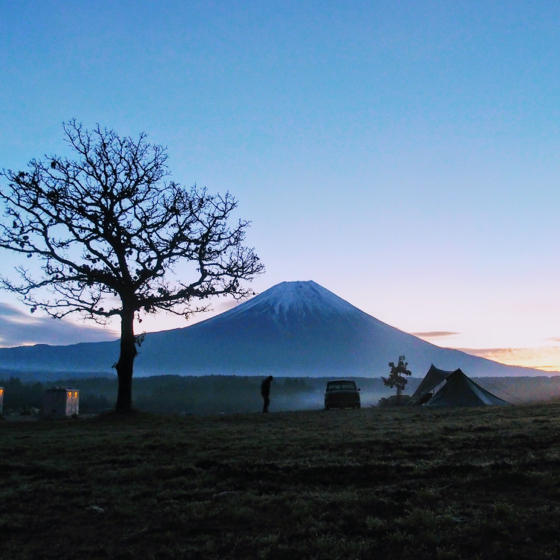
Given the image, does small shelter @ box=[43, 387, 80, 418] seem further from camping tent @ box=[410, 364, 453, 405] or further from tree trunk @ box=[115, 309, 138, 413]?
camping tent @ box=[410, 364, 453, 405]

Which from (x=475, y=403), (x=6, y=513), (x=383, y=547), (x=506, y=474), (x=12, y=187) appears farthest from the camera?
(x=475, y=403)

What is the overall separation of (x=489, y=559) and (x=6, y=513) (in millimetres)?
6412

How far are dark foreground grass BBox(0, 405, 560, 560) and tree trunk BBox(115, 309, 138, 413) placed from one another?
44.9 ft

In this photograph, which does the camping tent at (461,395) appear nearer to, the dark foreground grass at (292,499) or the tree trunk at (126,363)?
the tree trunk at (126,363)

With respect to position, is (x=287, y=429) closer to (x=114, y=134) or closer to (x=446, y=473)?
(x=446, y=473)

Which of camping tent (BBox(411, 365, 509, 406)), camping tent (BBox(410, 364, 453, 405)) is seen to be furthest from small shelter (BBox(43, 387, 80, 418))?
camping tent (BBox(410, 364, 453, 405))

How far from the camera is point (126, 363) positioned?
93.0 feet

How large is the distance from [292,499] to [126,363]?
21230 millimetres

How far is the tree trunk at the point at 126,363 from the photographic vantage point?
2781 cm

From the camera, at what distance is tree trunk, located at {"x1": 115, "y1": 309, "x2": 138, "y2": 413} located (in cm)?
2781

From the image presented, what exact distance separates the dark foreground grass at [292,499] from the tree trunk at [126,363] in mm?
13686

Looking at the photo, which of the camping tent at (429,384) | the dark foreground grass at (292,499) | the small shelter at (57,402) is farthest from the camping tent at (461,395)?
the dark foreground grass at (292,499)

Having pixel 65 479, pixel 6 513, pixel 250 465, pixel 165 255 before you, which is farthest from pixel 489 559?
pixel 165 255

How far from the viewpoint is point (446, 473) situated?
9.61 meters
